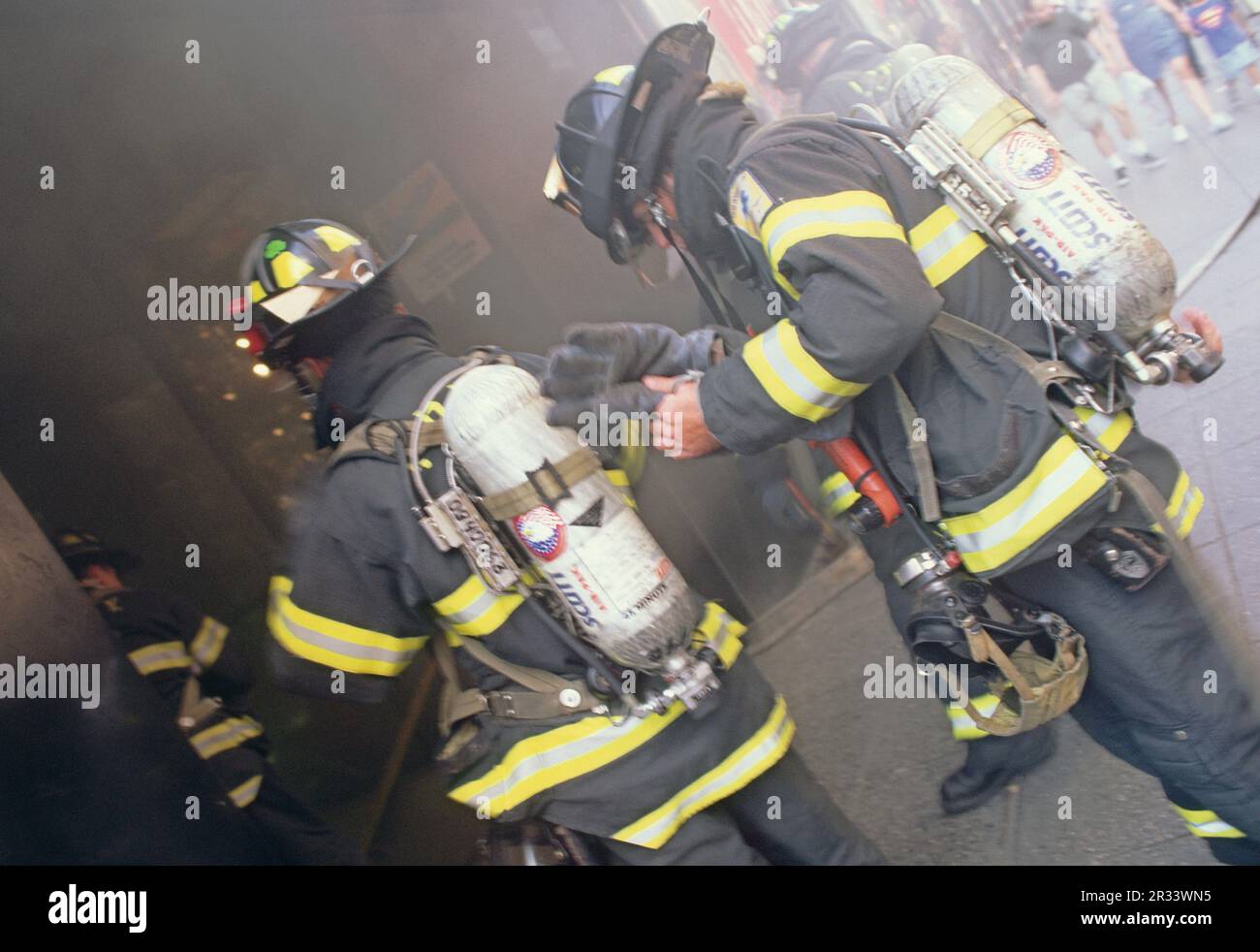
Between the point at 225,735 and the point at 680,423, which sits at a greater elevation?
the point at 680,423

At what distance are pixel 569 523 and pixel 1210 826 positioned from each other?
1.65 metres

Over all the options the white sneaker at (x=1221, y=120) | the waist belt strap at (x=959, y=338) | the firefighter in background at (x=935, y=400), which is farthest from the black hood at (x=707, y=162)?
the white sneaker at (x=1221, y=120)

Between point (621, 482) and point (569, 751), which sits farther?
point (621, 482)

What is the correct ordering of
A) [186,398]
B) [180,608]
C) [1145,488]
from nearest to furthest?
[1145,488], [180,608], [186,398]

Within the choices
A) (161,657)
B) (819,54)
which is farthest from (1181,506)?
(161,657)

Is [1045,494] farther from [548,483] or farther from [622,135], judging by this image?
[622,135]

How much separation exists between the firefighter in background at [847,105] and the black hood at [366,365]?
0.94m

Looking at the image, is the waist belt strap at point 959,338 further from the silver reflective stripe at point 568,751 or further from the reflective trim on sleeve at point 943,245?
the silver reflective stripe at point 568,751

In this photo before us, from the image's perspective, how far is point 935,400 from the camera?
6.88 ft

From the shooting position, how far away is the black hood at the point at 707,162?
221 cm
